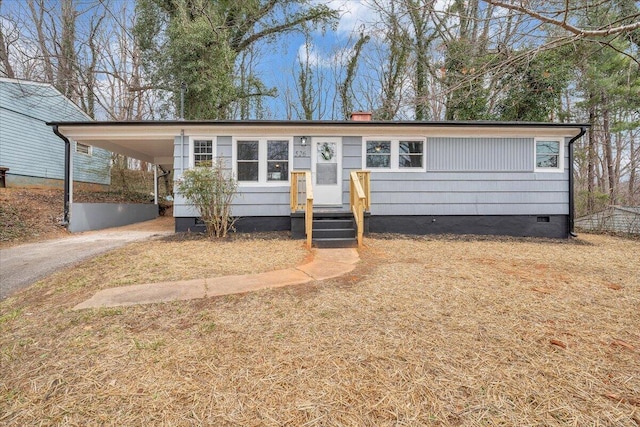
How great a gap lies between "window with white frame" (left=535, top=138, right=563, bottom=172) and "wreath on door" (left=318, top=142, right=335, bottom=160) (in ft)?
17.2

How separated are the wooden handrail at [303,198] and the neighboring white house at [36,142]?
7.83 metres

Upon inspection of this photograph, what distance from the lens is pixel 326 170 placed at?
750 centimetres

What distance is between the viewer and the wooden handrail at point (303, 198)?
574cm

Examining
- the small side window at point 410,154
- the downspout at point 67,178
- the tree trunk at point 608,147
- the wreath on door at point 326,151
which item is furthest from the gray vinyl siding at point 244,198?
the tree trunk at point 608,147

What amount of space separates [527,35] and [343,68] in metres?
13.5

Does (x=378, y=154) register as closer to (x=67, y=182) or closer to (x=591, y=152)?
(x=67, y=182)

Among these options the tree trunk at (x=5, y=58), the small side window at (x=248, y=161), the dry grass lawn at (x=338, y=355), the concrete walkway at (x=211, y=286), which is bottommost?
the dry grass lawn at (x=338, y=355)

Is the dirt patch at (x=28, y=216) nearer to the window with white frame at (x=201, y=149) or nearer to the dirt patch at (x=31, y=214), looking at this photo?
the dirt patch at (x=31, y=214)

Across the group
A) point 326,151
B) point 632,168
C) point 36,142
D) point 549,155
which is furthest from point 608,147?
point 36,142

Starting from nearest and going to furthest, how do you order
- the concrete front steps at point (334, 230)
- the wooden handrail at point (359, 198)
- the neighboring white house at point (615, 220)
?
the wooden handrail at point (359, 198) < the concrete front steps at point (334, 230) < the neighboring white house at point (615, 220)

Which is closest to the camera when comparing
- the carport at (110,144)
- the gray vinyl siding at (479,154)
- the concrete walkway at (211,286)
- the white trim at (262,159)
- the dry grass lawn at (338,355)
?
the dry grass lawn at (338,355)

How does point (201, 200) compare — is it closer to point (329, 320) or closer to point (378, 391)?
point (329, 320)

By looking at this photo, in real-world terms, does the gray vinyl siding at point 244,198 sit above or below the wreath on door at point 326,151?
below

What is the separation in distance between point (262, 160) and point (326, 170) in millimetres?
1619
